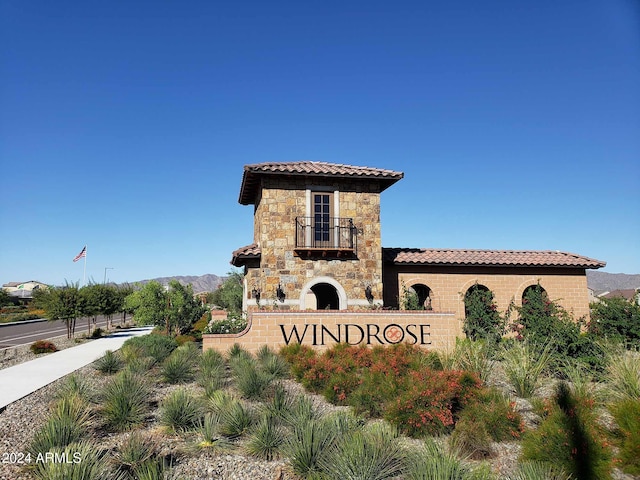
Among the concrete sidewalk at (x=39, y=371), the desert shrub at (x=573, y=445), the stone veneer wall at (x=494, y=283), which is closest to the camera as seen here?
the desert shrub at (x=573, y=445)

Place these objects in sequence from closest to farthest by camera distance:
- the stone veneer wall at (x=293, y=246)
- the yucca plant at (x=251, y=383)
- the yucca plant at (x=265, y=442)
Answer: the yucca plant at (x=265, y=442) → the yucca plant at (x=251, y=383) → the stone veneer wall at (x=293, y=246)

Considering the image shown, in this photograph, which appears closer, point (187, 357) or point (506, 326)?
point (187, 357)

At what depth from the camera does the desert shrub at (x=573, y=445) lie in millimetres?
5684

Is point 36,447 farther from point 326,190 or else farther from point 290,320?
point 326,190

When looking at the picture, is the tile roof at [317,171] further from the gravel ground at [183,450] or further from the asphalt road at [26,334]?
the asphalt road at [26,334]

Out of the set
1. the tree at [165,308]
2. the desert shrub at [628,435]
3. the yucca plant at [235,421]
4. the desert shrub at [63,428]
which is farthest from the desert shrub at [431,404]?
the tree at [165,308]

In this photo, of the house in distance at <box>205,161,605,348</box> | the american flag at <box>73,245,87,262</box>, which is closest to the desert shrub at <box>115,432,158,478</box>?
the house in distance at <box>205,161,605,348</box>

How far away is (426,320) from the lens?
1609cm

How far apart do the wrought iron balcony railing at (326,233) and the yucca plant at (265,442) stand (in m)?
10.8

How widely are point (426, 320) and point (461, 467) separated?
36.2ft

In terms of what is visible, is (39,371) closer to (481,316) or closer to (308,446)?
(308,446)

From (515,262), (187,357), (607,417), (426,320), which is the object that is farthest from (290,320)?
(515,262)

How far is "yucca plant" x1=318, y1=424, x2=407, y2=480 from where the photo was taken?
5363 mm

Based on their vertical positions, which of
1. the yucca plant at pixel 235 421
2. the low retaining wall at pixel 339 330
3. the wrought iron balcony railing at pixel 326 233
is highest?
the wrought iron balcony railing at pixel 326 233
